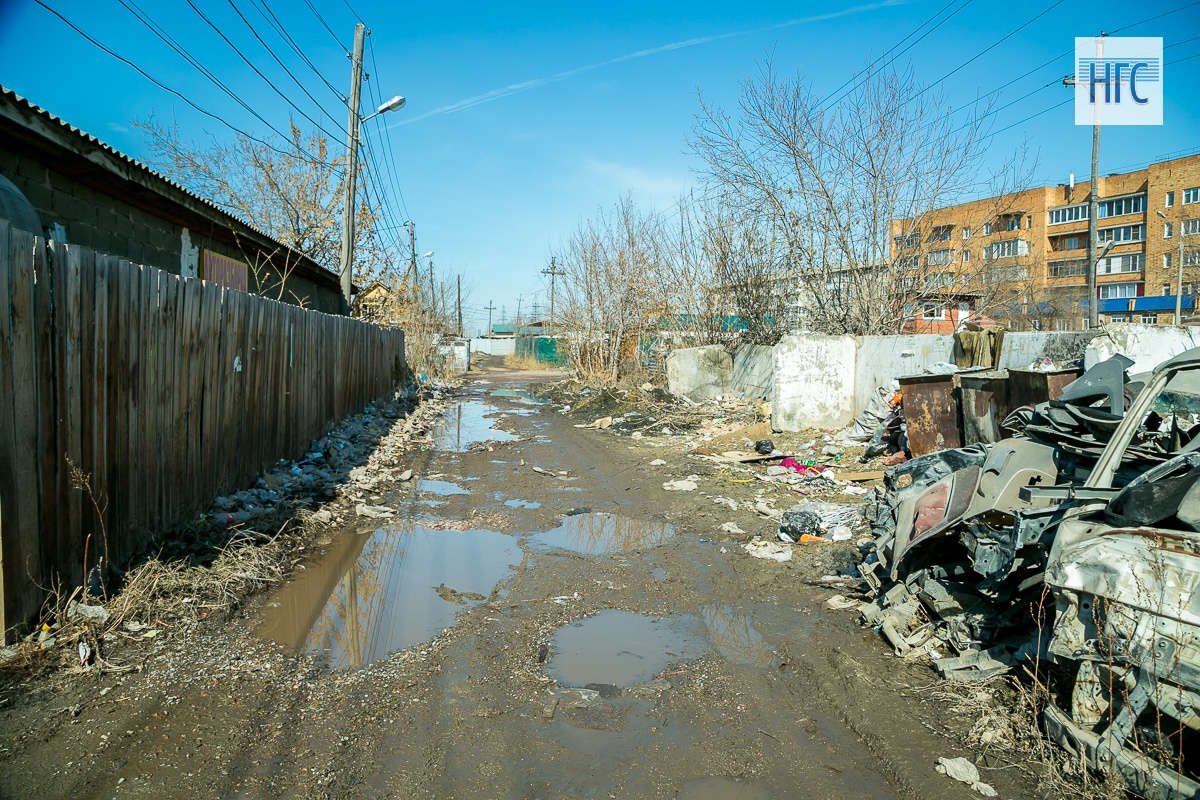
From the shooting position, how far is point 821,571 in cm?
535

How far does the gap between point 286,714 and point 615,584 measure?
2.48 m

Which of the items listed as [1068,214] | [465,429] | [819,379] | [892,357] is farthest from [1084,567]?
[1068,214]

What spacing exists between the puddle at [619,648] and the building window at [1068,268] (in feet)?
196

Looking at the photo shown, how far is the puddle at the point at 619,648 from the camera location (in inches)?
141

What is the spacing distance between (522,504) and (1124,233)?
62.0 m

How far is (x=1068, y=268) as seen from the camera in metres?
54.1

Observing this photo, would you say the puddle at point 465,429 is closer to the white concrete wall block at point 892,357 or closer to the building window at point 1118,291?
the white concrete wall block at point 892,357

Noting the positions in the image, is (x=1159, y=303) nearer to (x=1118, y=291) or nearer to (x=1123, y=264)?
(x=1118, y=291)

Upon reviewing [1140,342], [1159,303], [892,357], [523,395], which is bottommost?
[523,395]

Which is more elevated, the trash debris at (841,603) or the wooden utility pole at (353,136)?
the wooden utility pole at (353,136)

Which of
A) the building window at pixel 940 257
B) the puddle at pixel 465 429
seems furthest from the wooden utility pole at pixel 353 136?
the building window at pixel 940 257

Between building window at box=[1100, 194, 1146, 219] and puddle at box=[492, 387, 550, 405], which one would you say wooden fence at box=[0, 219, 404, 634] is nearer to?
puddle at box=[492, 387, 550, 405]

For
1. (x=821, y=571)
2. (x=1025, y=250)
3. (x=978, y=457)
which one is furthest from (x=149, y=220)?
(x=1025, y=250)

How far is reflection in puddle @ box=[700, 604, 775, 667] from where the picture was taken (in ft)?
12.6
